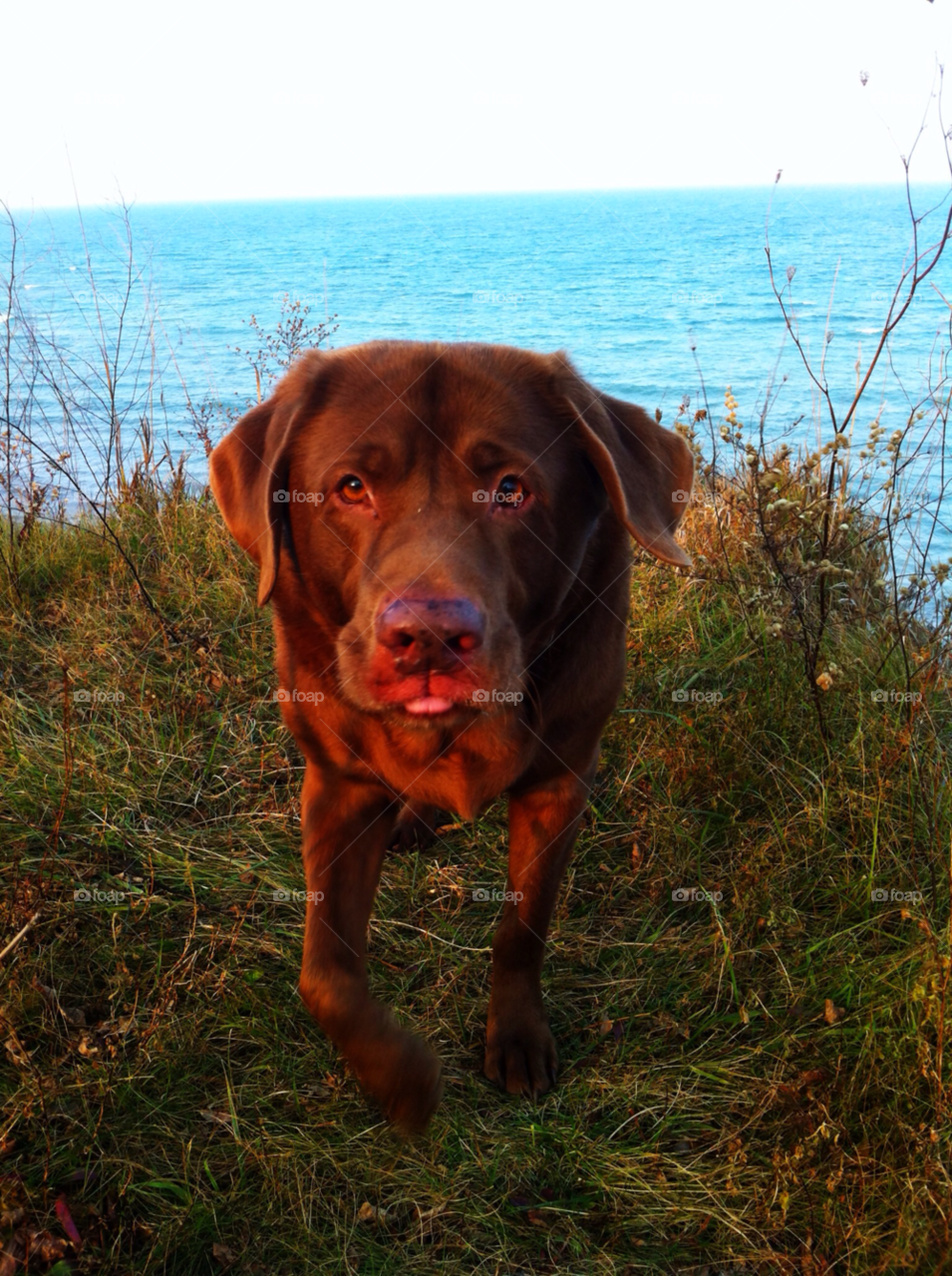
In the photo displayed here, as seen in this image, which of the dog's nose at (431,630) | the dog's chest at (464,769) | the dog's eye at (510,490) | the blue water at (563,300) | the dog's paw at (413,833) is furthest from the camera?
the blue water at (563,300)

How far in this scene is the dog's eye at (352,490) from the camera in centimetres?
228

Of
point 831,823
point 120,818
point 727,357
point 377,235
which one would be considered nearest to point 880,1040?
point 831,823

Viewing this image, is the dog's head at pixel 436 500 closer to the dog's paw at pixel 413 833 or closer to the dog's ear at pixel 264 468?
the dog's ear at pixel 264 468

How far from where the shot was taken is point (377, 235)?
→ 67.7 m

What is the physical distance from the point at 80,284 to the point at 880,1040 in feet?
138

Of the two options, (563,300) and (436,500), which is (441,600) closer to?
(436,500)

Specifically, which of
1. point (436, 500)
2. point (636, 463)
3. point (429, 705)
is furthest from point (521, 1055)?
point (636, 463)

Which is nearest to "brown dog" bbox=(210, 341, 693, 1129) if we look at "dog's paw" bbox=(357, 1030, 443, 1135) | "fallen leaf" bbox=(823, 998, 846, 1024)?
"dog's paw" bbox=(357, 1030, 443, 1135)

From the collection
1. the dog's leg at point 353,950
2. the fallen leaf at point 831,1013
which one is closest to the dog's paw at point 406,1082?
the dog's leg at point 353,950

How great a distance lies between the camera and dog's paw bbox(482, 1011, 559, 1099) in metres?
2.53

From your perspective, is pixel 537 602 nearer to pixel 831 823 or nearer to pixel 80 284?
pixel 831 823

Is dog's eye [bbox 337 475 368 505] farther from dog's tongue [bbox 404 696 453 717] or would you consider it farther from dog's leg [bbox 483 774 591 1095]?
dog's leg [bbox 483 774 591 1095]

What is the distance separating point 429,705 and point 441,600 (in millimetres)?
266

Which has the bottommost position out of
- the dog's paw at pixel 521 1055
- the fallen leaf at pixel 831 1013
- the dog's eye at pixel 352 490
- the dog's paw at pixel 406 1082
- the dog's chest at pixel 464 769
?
the dog's paw at pixel 521 1055
